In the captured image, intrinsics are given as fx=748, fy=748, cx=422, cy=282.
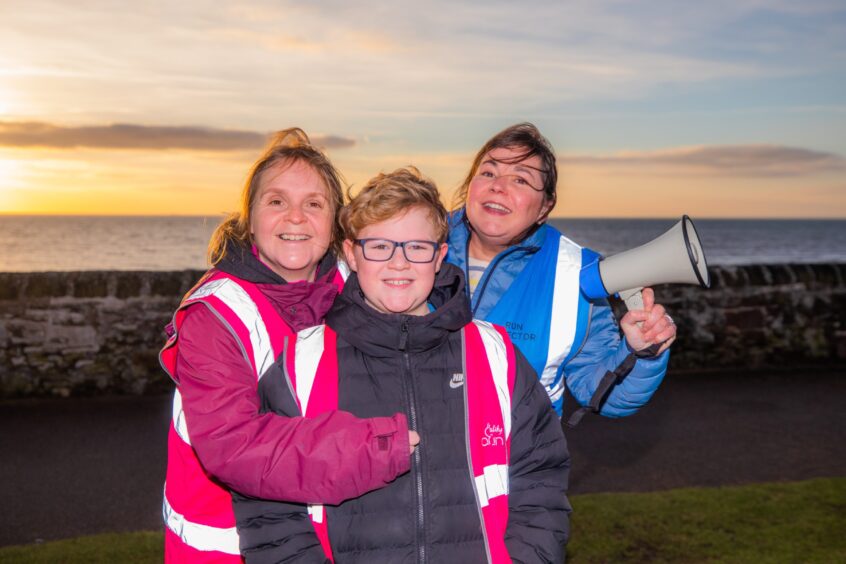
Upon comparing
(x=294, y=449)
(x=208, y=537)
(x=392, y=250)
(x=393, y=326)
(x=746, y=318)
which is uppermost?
(x=392, y=250)

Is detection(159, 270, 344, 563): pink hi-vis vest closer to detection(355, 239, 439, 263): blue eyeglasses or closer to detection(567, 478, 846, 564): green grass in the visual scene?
detection(355, 239, 439, 263): blue eyeglasses

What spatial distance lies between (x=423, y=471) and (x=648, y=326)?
40.0 inches

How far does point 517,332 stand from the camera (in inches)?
111

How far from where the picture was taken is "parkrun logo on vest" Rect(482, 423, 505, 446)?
218cm

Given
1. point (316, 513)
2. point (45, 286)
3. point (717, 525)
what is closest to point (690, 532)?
point (717, 525)

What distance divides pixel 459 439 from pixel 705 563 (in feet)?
9.57

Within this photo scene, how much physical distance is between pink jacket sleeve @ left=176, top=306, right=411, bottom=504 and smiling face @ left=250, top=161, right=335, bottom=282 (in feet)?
1.97

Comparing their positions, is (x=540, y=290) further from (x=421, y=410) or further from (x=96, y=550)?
(x=96, y=550)

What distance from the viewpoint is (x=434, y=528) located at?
2.07 metres

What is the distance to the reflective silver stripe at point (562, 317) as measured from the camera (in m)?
2.82

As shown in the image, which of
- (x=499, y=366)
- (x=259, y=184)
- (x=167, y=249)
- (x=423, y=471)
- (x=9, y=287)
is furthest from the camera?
(x=167, y=249)

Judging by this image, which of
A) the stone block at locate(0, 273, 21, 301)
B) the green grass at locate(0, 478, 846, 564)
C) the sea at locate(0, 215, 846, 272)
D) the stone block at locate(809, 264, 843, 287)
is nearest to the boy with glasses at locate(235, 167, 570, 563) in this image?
the green grass at locate(0, 478, 846, 564)

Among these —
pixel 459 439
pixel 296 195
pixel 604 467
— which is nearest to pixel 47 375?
pixel 604 467

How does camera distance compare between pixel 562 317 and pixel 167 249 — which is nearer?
pixel 562 317
